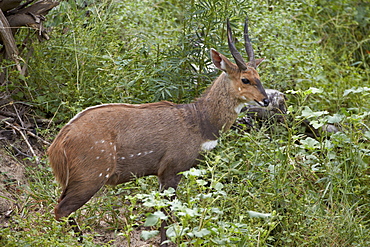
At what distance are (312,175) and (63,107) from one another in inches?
108

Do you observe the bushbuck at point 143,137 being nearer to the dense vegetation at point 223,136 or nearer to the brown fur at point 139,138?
the brown fur at point 139,138

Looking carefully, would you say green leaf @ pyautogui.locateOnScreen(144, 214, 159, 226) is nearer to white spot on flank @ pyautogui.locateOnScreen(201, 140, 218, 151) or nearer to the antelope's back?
the antelope's back

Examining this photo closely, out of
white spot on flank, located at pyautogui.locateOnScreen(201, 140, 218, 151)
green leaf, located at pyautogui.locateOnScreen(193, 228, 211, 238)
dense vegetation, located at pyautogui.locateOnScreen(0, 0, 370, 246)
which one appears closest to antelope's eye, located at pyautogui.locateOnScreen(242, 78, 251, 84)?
dense vegetation, located at pyautogui.locateOnScreen(0, 0, 370, 246)

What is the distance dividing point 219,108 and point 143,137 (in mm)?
774

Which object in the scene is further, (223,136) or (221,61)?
(221,61)

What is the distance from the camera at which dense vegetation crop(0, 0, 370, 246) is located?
4.01 m

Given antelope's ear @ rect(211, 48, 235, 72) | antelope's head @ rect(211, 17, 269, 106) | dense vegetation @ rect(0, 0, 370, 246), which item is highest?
antelope's ear @ rect(211, 48, 235, 72)

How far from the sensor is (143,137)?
4578mm

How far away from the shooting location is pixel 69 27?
238 inches

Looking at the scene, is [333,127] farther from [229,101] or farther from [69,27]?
[69,27]

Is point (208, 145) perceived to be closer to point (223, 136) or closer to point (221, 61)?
point (223, 136)

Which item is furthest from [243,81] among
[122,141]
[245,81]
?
[122,141]

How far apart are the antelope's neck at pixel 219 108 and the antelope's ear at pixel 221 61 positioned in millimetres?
76

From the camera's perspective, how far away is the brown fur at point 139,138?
432cm
